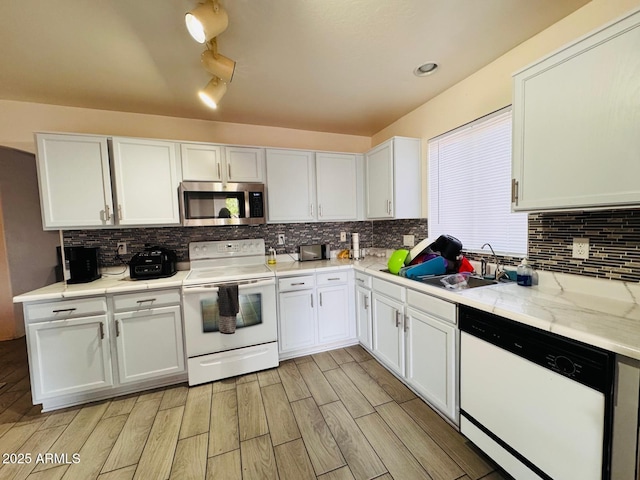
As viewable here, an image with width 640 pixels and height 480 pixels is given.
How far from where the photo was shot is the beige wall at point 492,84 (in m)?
1.37

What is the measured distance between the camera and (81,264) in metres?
2.18

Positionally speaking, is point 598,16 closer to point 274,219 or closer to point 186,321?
point 274,219

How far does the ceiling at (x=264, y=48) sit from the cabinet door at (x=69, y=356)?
188 centimetres

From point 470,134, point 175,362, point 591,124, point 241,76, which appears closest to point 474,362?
point 591,124

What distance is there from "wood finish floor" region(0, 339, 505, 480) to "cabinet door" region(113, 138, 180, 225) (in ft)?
5.07

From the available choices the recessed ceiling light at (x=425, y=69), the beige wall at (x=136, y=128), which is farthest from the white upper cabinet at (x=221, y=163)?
the recessed ceiling light at (x=425, y=69)

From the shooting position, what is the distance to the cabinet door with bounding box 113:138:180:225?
224cm

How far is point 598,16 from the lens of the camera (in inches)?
53.4

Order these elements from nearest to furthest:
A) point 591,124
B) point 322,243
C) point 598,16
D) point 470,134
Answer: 1. point 591,124
2. point 598,16
3. point 470,134
4. point 322,243

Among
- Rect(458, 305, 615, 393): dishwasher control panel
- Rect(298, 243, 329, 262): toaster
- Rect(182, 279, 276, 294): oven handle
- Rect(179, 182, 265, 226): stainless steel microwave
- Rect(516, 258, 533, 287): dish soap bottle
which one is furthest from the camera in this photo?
Rect(298, 243, 329, 262): toaster

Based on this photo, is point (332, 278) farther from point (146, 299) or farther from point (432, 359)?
point (146, 299)

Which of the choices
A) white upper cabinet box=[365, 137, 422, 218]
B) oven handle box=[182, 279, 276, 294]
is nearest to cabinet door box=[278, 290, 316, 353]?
oven handle box=[182, 279, 276, 294]

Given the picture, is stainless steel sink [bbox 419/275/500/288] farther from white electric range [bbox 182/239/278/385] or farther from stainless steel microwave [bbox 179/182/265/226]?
stainless steel microwave [bbox 179/182/265/226]

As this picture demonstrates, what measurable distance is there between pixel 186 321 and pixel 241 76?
2.07 meters
